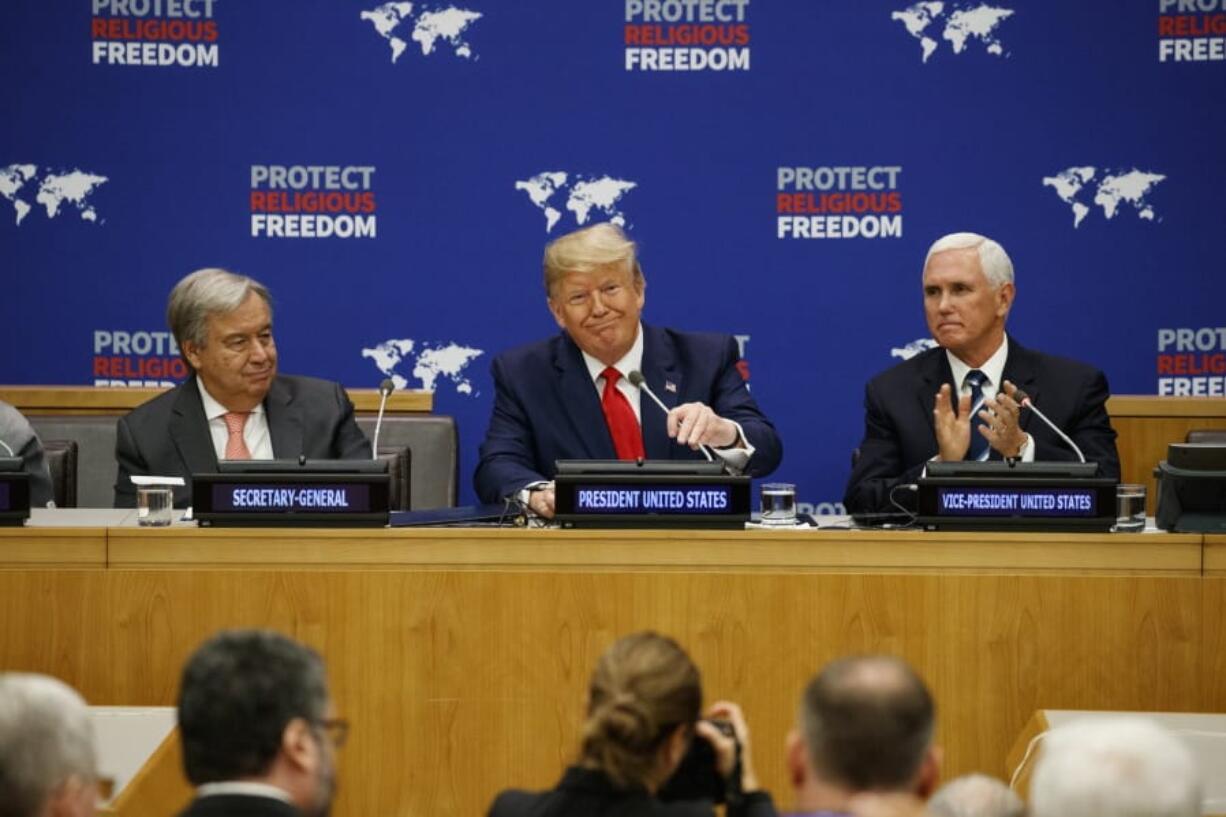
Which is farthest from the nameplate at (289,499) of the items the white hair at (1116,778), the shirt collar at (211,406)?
the white hair at (1116,778)

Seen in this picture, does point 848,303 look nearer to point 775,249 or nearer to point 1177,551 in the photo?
point 775,249

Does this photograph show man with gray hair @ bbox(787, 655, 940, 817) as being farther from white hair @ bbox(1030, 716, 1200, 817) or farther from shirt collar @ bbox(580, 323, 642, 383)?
shirt collar @ bbox(580, 323, 642, 383)

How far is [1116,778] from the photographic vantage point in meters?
1.97

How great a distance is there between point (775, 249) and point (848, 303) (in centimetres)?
32

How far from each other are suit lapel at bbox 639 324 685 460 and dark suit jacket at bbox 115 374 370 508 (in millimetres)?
739

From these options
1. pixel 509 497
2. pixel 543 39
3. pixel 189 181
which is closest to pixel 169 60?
pixel 189 181

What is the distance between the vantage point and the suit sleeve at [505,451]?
15.2ft

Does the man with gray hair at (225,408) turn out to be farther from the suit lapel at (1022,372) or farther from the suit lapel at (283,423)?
the suit lapel at (1022,372)

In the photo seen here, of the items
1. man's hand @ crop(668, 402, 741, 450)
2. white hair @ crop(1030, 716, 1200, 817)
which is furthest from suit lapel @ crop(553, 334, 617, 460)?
white hair @ crop(1030, 716, 1200, 817)

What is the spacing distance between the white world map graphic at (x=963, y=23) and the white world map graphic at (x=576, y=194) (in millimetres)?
1175

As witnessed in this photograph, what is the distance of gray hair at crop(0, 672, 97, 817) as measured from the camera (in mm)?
2141

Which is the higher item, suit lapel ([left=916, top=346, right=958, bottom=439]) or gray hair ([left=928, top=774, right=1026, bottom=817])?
suit lapel ([left=916, top=346, right=958, bottom=439])

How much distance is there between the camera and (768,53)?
6.60m

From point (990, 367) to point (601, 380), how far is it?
1045 millimetres
